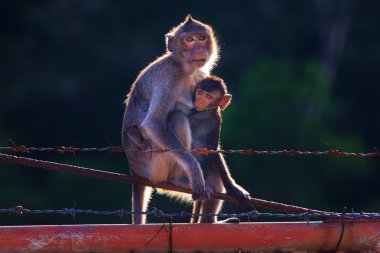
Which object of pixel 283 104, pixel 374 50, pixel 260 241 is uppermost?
pixel 374 50

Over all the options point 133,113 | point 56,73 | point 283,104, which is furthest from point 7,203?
point 133,113

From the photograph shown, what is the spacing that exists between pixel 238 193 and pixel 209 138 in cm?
62

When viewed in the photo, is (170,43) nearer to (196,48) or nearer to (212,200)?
(196,48)

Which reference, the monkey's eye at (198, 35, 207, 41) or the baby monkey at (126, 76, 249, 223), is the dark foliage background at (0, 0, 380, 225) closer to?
the monkey's eye at (198, 35, 207, 41)

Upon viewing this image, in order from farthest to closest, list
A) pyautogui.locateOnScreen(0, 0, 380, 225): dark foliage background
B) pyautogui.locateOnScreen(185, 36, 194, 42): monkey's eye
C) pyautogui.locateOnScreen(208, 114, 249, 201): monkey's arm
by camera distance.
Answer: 1. pyautogui.locateOnScreen(0, 0, 380, 225): dark foliage background
2. pyautogui.locateOnScreen(185, 36, 194, 42): monkey's eye
3. pyautogui.locateOnScreen(208, 114, 249, 201): monkey's arm

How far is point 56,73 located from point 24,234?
94.5 feet

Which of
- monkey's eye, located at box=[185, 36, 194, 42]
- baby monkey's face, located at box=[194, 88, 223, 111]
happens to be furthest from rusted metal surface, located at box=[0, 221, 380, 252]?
monkey's eye, located at box=[185, 36, 194, 42]

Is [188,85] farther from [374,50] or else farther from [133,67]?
[374,50]

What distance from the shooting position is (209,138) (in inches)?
354

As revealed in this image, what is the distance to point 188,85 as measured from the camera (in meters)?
9.50

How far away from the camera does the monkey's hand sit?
848cm

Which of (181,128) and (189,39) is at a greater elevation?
(189,39)

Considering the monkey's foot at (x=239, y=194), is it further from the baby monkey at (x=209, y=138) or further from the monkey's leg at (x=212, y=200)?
the monkey's leg at (x=212, y=200)

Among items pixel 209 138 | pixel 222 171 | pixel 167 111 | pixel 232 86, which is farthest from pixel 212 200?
pixel 232 86
